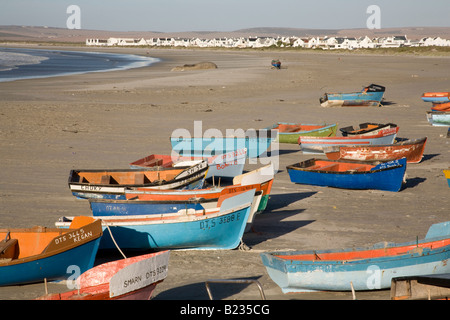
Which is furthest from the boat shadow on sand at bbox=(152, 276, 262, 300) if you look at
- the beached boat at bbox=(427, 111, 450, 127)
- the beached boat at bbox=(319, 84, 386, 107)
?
the beached boat at bbox=(319, 84, 386, 107)

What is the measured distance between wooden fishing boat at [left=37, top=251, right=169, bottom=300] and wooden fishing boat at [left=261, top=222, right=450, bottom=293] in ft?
5.11

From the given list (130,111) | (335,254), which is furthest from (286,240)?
(130,111)

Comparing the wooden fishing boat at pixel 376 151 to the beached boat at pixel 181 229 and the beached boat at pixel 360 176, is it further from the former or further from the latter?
the beached boat at pixel 181 229

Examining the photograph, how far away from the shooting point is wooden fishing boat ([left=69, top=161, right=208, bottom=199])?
12562 millimetres

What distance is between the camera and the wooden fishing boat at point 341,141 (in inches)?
703

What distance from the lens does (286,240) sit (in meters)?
10.8

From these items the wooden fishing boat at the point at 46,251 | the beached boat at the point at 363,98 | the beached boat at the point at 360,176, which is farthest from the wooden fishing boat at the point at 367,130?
the wooden fishing boat at the point at 46,251

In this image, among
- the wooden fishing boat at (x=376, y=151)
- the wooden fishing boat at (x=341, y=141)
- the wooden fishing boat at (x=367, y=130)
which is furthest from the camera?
the wooden fishing boat at (x=367, y=130)

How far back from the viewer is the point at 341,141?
17.8 m

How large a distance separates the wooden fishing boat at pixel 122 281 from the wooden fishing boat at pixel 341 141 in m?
11.0

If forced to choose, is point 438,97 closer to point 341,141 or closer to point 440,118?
point 440,118

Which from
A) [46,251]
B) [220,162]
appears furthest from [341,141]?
[46,251]

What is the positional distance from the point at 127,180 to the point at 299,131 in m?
8.08

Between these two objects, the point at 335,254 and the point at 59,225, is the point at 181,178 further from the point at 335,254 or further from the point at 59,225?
the point at 335,254
